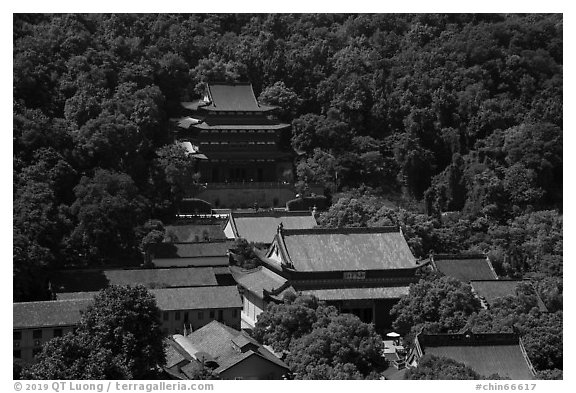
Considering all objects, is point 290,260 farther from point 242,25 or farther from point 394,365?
point 242,25

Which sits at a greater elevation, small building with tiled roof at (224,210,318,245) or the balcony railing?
the balcony railing

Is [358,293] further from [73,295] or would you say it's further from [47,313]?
[47,313]

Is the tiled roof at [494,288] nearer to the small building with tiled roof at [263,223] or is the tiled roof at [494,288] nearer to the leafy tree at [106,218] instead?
the small building with tiled roof at [263,223]

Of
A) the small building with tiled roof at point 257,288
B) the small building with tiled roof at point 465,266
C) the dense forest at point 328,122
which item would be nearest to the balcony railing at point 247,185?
the dense forest at point 328,122

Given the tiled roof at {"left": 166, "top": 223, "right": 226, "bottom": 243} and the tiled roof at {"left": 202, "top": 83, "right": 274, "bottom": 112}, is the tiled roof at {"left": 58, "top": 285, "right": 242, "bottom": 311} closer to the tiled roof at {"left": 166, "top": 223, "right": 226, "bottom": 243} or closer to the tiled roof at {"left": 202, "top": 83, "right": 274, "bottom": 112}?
the tiled roof at {"left": 166, "top": 223, "right": 226, "bottom": 243}

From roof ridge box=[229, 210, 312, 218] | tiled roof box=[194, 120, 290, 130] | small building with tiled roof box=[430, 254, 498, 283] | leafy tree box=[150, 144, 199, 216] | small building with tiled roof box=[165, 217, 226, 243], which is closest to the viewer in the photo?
small building with tiled roof box=[430, 254, 498, 283]

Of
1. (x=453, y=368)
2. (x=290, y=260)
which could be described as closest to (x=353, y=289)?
(x=290, y=260)

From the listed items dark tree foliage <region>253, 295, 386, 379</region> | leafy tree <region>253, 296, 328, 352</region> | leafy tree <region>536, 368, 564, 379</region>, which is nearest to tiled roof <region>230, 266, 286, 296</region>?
dark tree foliage <region>253, 295, 386, 379</region>
